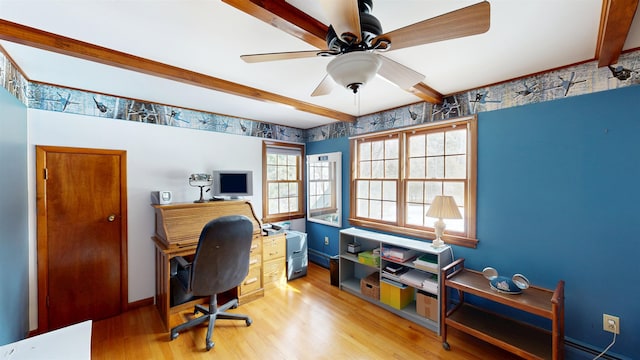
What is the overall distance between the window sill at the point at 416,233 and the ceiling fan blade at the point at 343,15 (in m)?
2.35

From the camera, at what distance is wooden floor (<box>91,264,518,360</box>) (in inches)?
81.4

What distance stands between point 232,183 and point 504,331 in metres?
3.20

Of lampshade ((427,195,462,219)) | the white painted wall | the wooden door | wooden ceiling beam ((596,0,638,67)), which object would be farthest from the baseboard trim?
the wooden door

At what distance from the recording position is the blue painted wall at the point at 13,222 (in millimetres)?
1645

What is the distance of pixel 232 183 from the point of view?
10.5ft

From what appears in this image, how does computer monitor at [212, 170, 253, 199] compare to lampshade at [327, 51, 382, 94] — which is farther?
computer monitor at [212, 170, 253, 199]

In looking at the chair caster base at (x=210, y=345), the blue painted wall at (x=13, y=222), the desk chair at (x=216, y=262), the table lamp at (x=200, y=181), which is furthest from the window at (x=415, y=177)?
the blue painted wall at (x=13, y=222)

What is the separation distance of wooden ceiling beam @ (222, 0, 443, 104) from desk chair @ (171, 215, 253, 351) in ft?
5.11

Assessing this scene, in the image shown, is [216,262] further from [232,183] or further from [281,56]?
[281,56]

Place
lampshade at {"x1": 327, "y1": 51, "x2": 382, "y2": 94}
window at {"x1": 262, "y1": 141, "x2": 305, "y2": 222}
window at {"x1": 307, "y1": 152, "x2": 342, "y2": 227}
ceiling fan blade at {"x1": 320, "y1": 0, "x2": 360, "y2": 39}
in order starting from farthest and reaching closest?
window at {"x1": 262, "y1": 141, "x2": 305, "y2": 222} → window at {"x1": 307, "y1": 152, "x2": 342, "y2": 227} → lampshade at {"x1": 327, "y1": 51, "x2": 382, "y2": 94} → ceiling fan blade at {"x1": 320, "y1": 0, "x2": 360, "y2": 39}

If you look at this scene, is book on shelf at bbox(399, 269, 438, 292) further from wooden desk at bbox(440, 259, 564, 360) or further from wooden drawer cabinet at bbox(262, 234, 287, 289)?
wooden drawer cabinet at bbox(262, 234, 287, 289)

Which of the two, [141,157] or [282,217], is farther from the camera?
[282,217]

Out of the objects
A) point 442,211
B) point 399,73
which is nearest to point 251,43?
point 399,73

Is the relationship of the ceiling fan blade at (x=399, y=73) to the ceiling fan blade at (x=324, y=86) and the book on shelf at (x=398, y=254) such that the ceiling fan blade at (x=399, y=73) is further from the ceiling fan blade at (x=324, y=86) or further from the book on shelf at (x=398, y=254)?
the book on shelf at (x=398, y=254)
